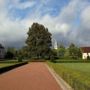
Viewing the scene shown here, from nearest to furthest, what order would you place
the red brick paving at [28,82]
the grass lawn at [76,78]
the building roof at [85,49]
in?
1. the grass lawn at [76,78]
2. the red brick paving at [28,82]
3. the building roof at [85,49]

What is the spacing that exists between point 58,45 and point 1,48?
31.2 m

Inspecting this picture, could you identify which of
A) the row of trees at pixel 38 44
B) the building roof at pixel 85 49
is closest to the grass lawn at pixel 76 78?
the row of trees at pixel 38 44

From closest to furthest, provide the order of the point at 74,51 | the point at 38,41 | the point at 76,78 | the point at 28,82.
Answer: the point at 76,78 < the point at 28,82 < the point at 38,41 < the point at 74,51

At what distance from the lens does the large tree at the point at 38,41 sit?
322 ft

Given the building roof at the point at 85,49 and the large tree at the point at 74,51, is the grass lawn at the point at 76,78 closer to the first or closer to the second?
the large tree at the point at 74,51

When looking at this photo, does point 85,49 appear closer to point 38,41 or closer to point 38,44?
point 38,41

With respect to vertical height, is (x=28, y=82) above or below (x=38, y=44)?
below

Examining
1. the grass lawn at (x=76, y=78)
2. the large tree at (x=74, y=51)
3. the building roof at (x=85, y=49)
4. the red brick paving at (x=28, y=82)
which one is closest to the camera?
the grass lawn at (x=76, y=78)

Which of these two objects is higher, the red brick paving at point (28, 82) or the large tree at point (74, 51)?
the large tree at point (74, 51)

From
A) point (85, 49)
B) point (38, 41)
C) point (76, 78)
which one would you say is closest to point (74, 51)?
point (85, 49)

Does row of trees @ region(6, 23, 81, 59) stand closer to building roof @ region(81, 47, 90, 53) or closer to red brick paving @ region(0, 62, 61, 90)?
building roof @ region(81, 47, 90, 53)

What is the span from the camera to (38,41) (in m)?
100

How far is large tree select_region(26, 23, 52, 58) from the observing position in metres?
98.0

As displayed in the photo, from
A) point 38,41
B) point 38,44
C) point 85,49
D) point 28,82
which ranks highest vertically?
point 85,49
